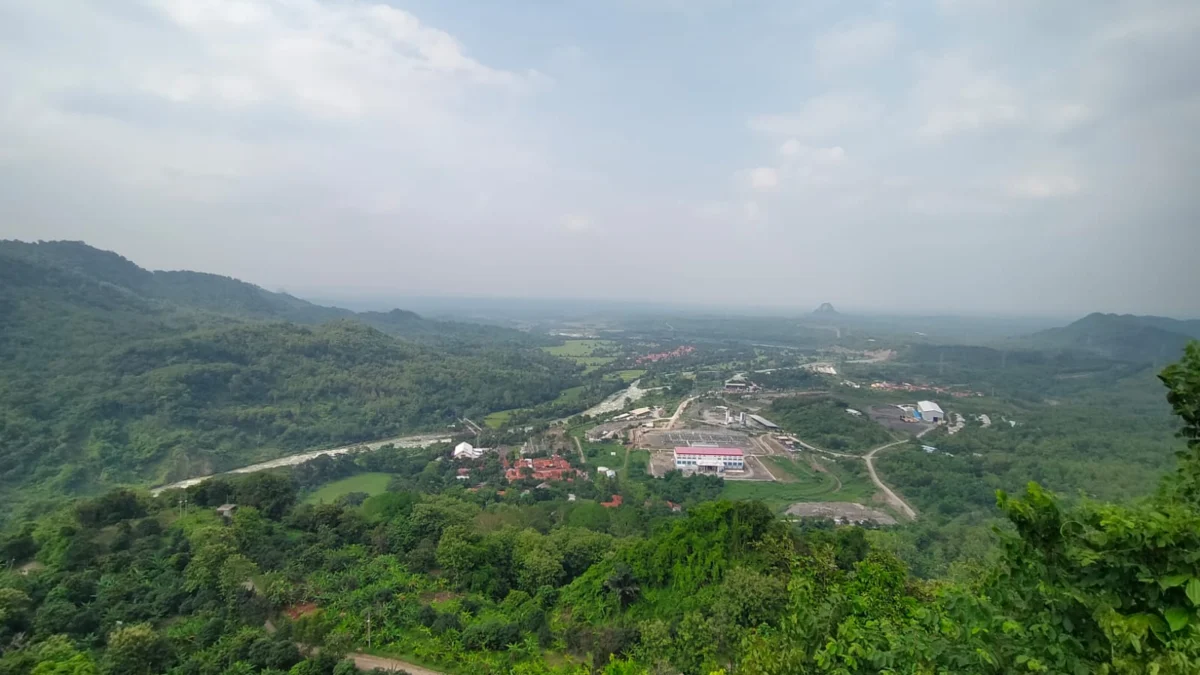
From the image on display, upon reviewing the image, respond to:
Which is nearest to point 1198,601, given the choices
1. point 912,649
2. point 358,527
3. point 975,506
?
point 912,649

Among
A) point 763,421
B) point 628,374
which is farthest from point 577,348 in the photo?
point 763,421

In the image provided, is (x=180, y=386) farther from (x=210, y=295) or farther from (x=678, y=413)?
(x=210, y=295)

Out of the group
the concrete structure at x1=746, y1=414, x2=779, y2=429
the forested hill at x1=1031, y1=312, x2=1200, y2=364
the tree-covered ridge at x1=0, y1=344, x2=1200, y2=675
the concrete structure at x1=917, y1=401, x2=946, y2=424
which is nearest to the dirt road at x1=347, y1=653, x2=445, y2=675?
the tree-covered ridge at x1=0, y1=344, x2=1200, y2=675

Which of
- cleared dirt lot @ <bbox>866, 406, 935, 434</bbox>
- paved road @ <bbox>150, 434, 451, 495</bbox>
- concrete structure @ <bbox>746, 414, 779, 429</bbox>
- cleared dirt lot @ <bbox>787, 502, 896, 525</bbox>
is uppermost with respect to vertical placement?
cleared dirt lot @ <bbox>866, 406, 935, 434</bbox>

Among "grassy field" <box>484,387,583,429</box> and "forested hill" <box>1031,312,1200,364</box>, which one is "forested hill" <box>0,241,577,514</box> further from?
"forested hill" <box>1031,312,1200,364</box>

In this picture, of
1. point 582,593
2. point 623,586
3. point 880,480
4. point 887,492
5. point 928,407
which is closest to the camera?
point 623,586

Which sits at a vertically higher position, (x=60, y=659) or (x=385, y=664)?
(x=60, y=659)

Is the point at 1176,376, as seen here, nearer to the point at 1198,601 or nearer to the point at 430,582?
the point at 1198,601
